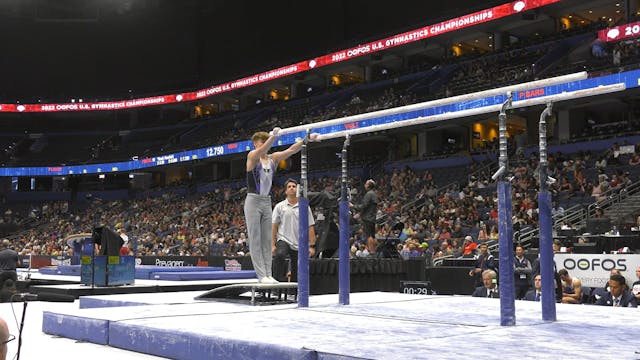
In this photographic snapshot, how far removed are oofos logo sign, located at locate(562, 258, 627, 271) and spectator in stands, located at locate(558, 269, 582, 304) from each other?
0.84 m

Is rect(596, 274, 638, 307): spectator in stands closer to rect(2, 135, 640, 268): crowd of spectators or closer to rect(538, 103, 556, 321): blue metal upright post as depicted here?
rect(538, 103, 556, 321): blue metal upright post

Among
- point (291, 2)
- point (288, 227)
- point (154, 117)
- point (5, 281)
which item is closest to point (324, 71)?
point (291, 2)

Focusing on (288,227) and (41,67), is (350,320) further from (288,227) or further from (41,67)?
(41,67)

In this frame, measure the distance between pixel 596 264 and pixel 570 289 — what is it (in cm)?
107

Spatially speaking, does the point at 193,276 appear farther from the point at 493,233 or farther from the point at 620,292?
the point at 620,292

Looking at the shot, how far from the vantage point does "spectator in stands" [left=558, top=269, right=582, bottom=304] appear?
29.1ft

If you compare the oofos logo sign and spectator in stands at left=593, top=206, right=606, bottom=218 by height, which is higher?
spectator in stands at left=593, top=206, right=606, bottom=218

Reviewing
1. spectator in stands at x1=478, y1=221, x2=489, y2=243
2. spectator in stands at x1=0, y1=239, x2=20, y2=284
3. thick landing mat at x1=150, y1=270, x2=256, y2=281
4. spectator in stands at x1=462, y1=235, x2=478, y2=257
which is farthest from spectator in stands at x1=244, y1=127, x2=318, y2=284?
spectator in stands at x1=478, y1=221, x2=489, y2=243

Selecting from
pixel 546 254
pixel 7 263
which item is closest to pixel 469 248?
pixel 7 263

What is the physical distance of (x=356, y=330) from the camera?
4602mm

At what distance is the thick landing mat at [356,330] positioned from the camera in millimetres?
3635

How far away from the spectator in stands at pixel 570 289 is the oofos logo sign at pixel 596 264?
0.84 meters

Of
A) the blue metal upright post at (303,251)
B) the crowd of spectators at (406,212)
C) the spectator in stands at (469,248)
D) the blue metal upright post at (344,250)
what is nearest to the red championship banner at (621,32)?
the crowd of spectators at (406,212)

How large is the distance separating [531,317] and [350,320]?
5.16ft
